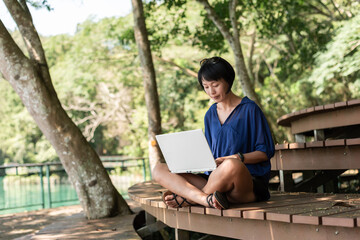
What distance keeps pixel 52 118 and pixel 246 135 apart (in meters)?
3.38

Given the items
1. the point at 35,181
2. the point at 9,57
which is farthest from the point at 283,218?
the point at 35,181

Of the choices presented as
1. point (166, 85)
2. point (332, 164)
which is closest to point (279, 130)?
point (166, 85)

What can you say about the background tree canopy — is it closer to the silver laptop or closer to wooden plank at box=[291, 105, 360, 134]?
Result: wooden plank at box=[291, 105, 360, 134]

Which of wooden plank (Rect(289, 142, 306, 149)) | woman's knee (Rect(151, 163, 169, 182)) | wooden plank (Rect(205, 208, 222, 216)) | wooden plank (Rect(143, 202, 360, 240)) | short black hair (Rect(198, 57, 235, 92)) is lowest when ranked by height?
wooden plank (Rect(143, 202, 360, 240))

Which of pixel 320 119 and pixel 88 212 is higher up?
pixel 320 119

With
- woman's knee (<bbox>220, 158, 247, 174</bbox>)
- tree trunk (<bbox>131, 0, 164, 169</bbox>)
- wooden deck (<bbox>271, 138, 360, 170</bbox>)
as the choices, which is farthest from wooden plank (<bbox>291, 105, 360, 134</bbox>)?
tree trunk (<bbox>131, 0, 164, 169</bbox>)

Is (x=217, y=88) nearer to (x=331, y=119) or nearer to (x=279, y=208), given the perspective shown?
(x=279, y=208)

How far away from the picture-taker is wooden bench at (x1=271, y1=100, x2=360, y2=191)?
13.1 ft

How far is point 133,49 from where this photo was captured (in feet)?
63.9

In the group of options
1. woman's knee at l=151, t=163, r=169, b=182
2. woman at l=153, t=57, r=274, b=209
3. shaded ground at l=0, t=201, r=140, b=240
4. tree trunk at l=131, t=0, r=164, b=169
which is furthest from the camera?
tree trunk at l=131, t=0, r=164, b=169

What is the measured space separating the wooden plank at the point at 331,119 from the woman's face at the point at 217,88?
6.77 ft

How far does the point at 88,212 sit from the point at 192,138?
12.1ft

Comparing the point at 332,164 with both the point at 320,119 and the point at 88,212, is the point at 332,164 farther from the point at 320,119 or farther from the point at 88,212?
A: the point at 88,212

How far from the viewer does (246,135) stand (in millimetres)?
3369
